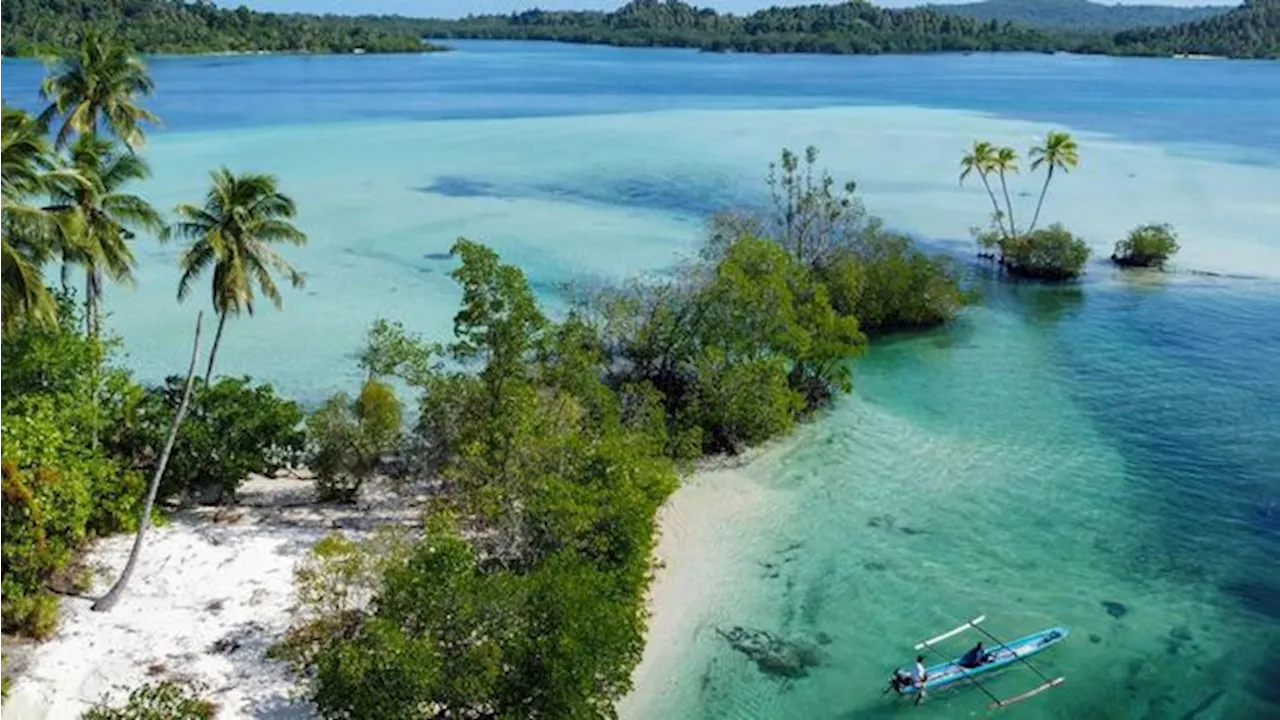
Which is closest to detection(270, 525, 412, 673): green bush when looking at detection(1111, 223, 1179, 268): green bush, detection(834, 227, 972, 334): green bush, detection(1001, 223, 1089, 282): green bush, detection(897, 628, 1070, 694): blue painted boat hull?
detection(897, 628, 1070, 694): blue painted boat hull

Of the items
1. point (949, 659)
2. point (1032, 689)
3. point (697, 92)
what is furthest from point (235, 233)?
point (697, 92)

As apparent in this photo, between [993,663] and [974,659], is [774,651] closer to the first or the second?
[974,659]

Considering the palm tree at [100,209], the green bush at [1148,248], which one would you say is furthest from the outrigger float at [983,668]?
the green bush at [1148,248]

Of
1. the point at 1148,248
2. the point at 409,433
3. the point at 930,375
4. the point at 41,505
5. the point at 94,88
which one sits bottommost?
the point at 930,375

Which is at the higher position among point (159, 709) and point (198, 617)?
point (159, 709)

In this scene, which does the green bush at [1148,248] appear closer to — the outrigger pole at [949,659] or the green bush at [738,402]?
the green bush at [738,402]

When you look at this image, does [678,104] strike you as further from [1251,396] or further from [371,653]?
[371,653]

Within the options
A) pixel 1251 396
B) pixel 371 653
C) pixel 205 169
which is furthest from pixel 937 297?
pixel 205 169
